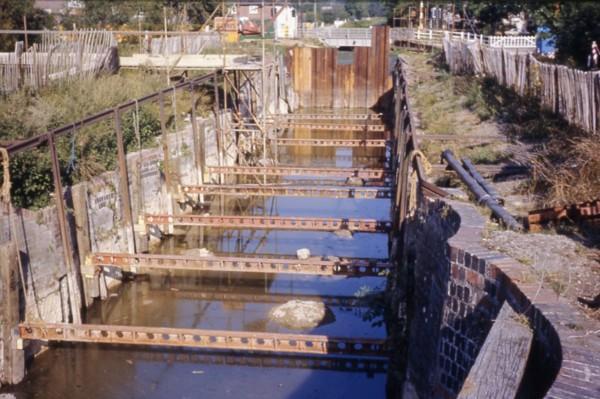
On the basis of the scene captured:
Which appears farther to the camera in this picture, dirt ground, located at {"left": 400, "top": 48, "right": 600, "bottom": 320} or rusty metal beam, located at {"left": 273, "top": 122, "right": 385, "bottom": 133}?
rusty metal beam, located at {"left": 273, "top": 122, "right": 385, "bottom": 133}

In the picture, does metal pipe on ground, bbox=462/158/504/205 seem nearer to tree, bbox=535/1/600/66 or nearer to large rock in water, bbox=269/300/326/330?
large rock in water, bbox=269/300/326/330

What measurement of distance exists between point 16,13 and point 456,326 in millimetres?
30488

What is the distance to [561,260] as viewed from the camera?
5.88 m

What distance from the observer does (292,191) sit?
14.7 metres

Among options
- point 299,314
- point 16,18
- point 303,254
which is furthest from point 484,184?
point 16,18

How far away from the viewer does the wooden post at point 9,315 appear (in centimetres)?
864

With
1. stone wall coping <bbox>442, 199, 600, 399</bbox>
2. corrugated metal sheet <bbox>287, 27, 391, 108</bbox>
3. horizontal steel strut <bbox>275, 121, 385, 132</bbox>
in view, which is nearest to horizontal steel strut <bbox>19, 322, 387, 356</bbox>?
stone wall coping <bbox>442, 199, 600, 399</bbox>

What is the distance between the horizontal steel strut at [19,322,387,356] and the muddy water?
0.59 m

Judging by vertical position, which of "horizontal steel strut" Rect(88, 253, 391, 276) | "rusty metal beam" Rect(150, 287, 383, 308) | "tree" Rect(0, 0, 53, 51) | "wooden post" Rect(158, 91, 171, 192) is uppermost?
"tree" Rect(0, 0, 53, 51)

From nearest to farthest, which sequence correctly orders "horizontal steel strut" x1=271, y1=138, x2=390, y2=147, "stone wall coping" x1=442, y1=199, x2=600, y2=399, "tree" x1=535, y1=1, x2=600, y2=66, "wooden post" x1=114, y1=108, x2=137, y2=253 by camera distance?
"stone wall coping" x1=442, y1=199, x2=600, y2=399 < "wooden post" x1=114, y1=108, x2=137, y2=253 < "horizontal steel strut" x1=271, y1=138, x2=390, y2=147 < "tree" x1=535, y1=1, x2=600, y2=66

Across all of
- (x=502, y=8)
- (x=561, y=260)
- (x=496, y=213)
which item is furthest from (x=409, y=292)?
(x=502, y=8)

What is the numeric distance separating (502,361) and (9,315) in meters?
6.88

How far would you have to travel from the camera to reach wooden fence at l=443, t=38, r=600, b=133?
1191 cm

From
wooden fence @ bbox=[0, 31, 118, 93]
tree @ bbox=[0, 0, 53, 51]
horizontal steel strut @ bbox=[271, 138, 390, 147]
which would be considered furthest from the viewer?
tree @ bbox=[0, 0, 53, 51]
